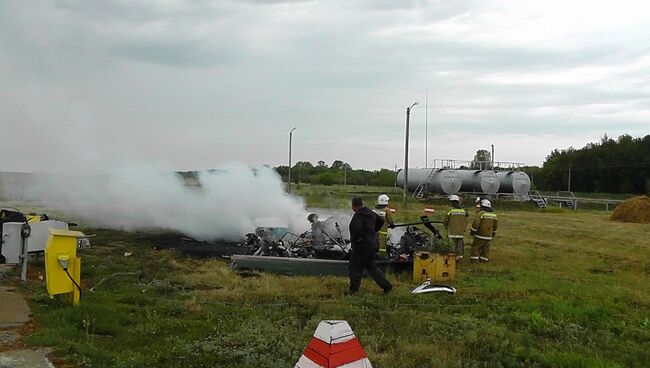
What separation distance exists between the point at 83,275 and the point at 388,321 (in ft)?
19.7

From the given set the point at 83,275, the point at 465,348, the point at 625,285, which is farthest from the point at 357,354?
the point at 625,285

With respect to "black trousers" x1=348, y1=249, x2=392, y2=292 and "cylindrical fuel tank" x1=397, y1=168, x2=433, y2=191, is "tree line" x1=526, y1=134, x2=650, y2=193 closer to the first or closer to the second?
"cylindrical fuel tank" x1=397, y1=168, x2=433, y2=191

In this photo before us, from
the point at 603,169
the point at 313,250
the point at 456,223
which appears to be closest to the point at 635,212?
the point at 456,223

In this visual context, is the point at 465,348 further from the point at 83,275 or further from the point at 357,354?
the point at 83,275

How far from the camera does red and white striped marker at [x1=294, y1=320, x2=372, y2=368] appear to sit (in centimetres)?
430

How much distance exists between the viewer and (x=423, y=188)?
157 ft

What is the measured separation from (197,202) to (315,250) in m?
7.59

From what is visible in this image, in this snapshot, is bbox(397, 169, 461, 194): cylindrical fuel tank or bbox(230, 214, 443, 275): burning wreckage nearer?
bbox(230, 214, 443, 275): burning wreckage

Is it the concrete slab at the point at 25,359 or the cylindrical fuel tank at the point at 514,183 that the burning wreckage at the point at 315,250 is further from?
the cylindrical fuel tank at the point at 514,183

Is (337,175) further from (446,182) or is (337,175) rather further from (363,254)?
(363,254)

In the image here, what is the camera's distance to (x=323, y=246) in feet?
42.4

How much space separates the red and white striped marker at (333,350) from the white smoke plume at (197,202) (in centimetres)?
1222

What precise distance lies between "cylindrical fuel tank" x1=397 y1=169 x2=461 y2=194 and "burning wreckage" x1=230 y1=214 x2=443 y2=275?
103 feet

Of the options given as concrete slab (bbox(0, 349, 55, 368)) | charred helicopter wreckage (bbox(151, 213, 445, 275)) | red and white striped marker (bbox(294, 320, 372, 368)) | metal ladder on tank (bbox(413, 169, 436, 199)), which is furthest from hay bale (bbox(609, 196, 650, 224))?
concrete slab (bbox(0, 349, 55, 368))
